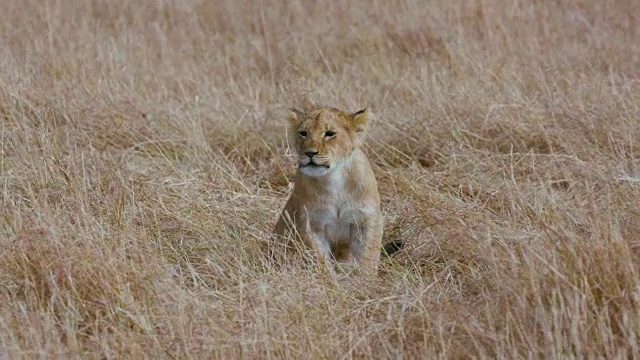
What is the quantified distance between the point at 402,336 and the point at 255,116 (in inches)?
137

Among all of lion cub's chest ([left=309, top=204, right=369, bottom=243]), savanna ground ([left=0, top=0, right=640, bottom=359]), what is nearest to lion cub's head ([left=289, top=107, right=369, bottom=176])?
lion cub's chest ([left=309, top=204, right=369, bottom=243])

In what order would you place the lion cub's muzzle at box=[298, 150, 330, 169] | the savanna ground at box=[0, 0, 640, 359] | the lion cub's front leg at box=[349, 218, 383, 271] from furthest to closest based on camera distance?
the lion cub's front leg at box=[349, 218, 383, 271] < the lion cub's muzzle at box=[298, 150, 330, 169] < the savanna ground at box=[0, 0, 640, 359]

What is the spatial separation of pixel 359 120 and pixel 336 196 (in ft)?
1.09

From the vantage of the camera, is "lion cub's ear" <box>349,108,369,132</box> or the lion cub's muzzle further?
"lion cub's ear" <box>349,108,369,132</box>

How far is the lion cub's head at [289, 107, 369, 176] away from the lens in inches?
199

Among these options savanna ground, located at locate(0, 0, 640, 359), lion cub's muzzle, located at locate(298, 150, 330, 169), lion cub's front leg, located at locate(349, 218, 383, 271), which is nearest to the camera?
savanna ground, located at locate(0, 0, 640, 359)

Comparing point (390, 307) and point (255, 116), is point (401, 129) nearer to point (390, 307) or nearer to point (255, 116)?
point (255, 116)

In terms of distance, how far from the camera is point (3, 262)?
4.73 meters

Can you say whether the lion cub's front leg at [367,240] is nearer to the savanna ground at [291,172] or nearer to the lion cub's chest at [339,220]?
the lion cub's chest at [339,220]

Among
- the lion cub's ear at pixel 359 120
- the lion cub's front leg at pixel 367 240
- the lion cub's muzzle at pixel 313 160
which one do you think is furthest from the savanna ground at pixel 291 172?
the lion cub's ear at pixel 359 120

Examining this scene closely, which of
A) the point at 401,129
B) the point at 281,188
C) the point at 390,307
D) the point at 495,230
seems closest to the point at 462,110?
the point at 401,129

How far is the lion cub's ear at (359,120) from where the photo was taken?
5.24 meters

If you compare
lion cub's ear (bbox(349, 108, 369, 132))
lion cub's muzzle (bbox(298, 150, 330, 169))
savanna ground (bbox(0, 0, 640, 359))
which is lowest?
savanna ground (bbox(0, 0, 640, 359))

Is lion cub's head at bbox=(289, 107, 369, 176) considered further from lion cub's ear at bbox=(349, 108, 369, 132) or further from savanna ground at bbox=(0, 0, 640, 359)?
savanna ground at bbox=(0, 0, 640, 359)
